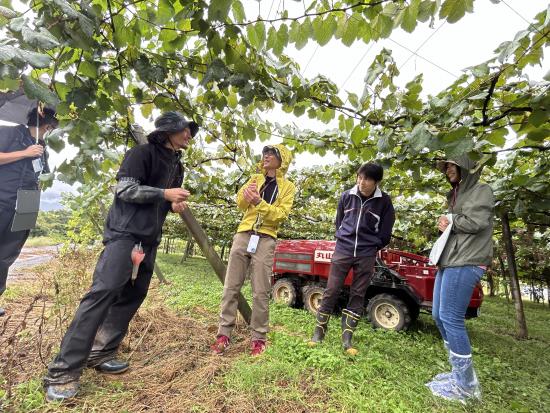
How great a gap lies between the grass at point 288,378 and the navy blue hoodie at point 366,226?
3.55ft

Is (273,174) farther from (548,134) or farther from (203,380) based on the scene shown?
(548,134)

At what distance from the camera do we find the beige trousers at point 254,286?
318 centimetres

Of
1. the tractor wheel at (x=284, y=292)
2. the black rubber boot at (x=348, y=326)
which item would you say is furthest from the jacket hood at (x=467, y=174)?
the tractor wheel at (x=284, y=292)

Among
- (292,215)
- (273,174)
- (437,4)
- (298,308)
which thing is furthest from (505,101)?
(292,215)

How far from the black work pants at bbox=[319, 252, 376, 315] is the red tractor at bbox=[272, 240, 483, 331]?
A: 2137mm

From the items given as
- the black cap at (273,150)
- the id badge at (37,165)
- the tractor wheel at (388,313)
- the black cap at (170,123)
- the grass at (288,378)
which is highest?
the black cap at (273,150)

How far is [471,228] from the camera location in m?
2.58

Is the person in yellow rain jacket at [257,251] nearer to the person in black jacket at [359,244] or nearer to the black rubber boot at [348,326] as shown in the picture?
the person in black jacket at [359,244]

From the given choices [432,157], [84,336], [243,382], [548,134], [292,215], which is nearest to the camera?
[548,134]

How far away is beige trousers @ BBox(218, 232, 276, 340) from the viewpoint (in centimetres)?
318

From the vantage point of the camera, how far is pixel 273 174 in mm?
3445

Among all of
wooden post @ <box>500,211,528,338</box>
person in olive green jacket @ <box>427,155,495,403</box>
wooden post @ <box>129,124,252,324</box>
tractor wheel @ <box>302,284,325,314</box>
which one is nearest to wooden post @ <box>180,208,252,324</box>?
wooden post @ <box>129,124,252,324</box>

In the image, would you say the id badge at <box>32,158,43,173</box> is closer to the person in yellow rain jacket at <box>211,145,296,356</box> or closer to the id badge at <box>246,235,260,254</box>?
the person in yellow rain jacket at <box>211,145,296,356</box>

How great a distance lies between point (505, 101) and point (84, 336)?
315cm
